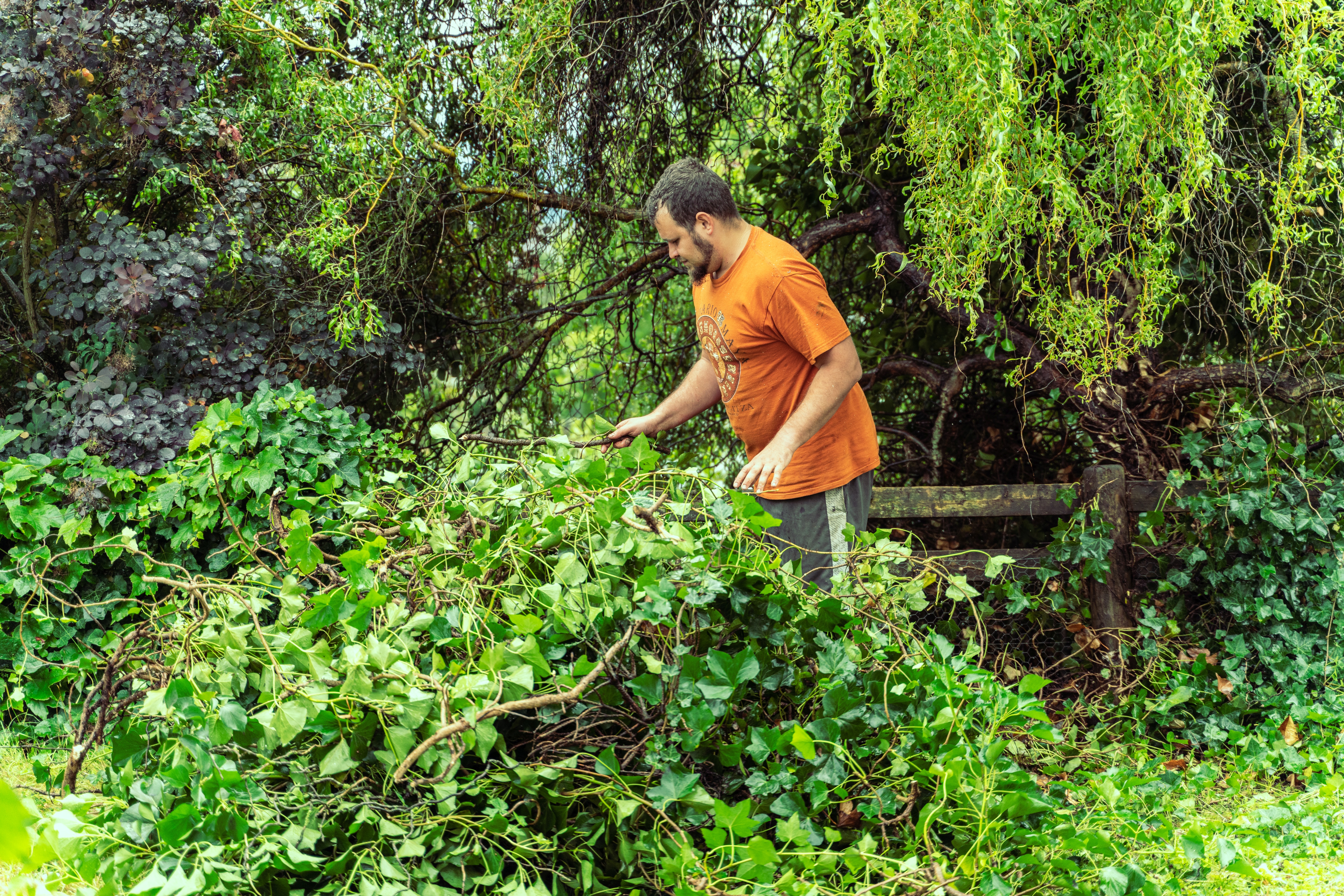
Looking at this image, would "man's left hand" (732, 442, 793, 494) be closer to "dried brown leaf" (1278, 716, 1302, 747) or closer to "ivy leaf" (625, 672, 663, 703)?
"ivy leaf" (625, 672, 663, 703)

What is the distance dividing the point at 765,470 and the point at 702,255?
3.11 ft

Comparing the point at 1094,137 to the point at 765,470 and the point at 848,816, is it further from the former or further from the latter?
the point at 848,816

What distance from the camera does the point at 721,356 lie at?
3129mm

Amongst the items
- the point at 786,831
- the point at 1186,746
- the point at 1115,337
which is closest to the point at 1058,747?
the point at 1186,746

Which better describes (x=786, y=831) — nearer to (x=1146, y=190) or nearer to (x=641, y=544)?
(x=641, y=544)

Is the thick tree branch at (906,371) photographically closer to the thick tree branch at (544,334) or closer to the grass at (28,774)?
the thick tree branch at (544,334)

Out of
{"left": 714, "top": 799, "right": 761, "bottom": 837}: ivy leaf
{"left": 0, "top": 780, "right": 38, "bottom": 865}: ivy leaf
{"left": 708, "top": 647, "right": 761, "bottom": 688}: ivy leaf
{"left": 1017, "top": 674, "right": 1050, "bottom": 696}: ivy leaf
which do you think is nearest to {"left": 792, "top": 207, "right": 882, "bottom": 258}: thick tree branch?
{"left": 1017, "top": 674, "right": 1050, "bottom": 696}: ivy leaf

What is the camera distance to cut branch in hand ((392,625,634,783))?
1.40 metres

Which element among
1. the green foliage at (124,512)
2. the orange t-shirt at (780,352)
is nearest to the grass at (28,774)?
the green foliage at (124,512)

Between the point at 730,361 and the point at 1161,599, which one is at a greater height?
the point at 730,361

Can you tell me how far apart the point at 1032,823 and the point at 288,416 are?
284cm

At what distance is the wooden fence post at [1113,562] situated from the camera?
12.4 feet

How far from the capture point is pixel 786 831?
5.04ft

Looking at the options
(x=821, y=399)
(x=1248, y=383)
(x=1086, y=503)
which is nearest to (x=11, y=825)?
(x=821, y=399)
